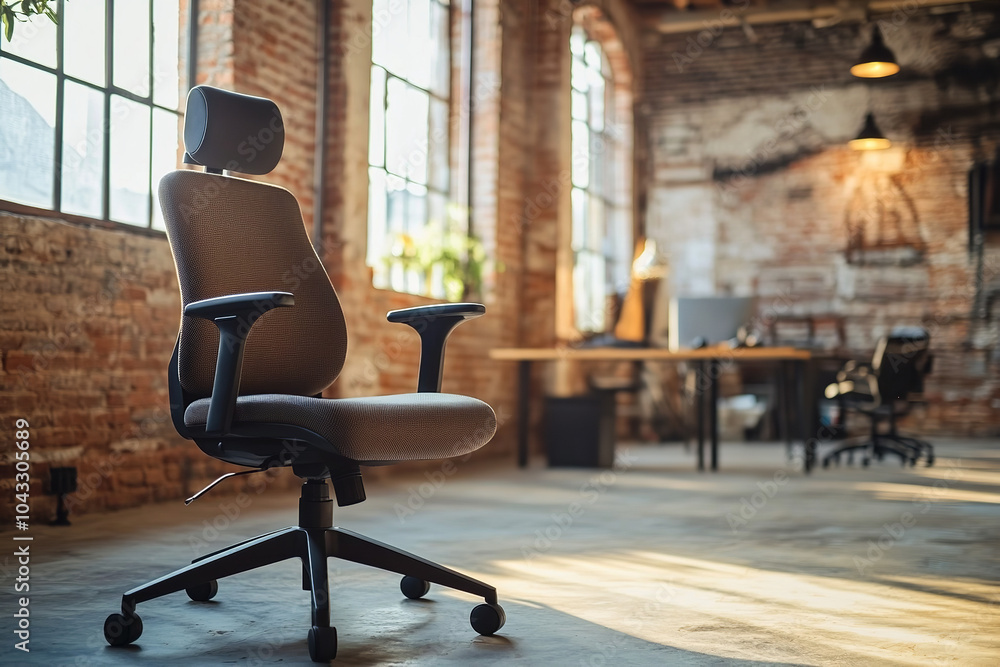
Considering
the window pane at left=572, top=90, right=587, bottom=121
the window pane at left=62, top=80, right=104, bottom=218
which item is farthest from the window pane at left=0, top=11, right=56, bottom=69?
the window pane at left=572, top=90, right=587, bottom=121

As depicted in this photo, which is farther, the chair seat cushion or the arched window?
the arched window

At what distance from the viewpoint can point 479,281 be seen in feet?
22.2

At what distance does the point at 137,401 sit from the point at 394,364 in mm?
1871

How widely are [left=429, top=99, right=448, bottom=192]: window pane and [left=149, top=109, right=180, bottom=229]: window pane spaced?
2.43 meters

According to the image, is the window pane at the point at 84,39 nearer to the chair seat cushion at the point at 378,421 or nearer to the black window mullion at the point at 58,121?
the black window mullion at the point at 58,121

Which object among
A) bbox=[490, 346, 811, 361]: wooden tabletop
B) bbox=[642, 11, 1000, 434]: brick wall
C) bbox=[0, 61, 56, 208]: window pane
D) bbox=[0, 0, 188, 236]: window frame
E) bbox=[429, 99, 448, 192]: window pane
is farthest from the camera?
bbox=[642, 11, 1000, 434]: brick wall

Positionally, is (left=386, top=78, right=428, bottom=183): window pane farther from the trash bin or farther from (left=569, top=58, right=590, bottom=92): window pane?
(left=569, top=58, right=590, bottom=92): window pane

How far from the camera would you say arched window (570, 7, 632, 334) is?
29.6 feet

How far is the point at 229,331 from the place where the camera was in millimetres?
2043

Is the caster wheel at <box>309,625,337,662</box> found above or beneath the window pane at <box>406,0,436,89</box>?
beneath

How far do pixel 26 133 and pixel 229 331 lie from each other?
7.38 feet

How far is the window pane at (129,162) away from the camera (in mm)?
4199

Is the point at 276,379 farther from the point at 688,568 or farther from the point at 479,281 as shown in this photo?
the point at 479,281

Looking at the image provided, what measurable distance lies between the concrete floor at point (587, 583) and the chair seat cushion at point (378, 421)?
43 centimetres
